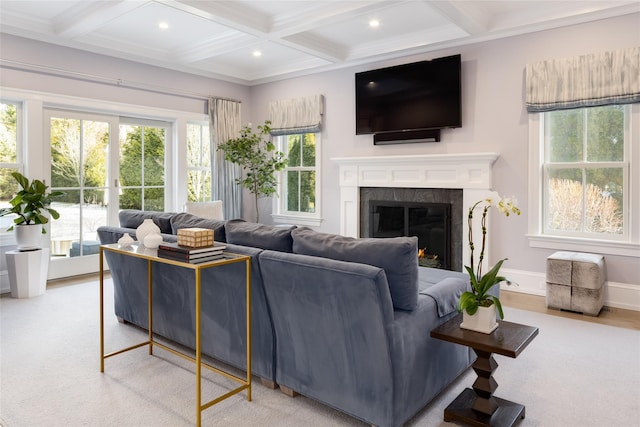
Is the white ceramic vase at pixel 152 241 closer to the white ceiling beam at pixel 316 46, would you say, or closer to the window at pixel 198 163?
the white ceiling beam at pixel 316 46

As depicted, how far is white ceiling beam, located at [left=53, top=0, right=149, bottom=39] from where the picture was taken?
395 cm

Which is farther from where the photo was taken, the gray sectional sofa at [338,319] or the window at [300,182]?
the window at [300,182]

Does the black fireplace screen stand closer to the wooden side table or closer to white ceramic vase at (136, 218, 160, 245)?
the wooden side table

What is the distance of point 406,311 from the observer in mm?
2033

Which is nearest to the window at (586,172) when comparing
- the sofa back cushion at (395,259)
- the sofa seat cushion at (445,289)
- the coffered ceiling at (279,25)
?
the coffered ceiling at (279,25)

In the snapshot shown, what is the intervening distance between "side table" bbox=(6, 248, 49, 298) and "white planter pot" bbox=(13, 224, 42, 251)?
7 cm

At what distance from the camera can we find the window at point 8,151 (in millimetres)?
4617

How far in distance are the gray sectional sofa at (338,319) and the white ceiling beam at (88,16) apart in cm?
255

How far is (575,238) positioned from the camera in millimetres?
4184

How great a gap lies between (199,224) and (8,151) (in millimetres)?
3106

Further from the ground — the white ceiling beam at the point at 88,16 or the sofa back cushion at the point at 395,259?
the white ceiling beam at the point at 88,16

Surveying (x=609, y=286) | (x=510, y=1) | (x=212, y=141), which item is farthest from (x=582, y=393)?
(x=212, y=141)

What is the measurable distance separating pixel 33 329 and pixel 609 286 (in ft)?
16.0

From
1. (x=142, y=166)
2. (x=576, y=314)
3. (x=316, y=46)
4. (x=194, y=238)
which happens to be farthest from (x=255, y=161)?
(x=576, y=314)
